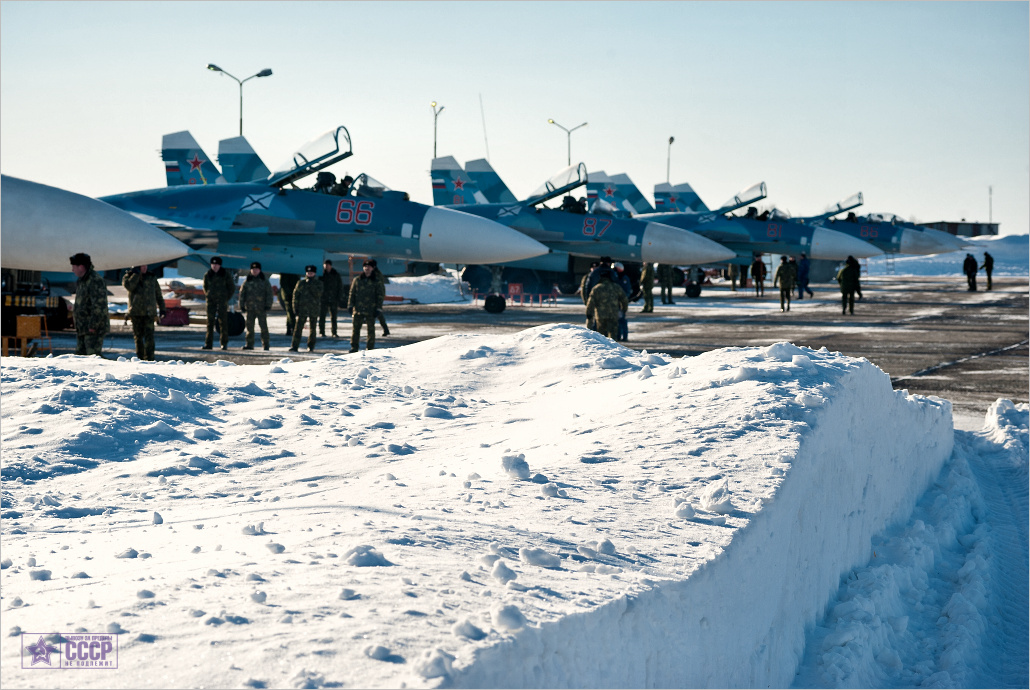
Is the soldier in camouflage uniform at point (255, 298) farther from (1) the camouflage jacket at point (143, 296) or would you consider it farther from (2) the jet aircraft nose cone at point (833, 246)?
(2) the jet aircraft nose cone at point (833, 246)

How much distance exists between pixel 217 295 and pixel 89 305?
419 cm

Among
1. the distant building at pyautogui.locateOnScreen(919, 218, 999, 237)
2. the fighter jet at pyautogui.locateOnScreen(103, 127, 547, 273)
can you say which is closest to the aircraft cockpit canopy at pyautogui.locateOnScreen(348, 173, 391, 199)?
the fighter jet at pyautogui.locateOnScreen(103, 127, 547, 273)

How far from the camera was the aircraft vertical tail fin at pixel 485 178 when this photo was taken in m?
36.4

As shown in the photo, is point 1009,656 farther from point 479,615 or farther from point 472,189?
point 472,189

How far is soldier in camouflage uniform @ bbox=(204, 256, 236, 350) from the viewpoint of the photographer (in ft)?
48.3

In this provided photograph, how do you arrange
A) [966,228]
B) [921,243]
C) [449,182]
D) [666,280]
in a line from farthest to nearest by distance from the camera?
1. [966,228]
2. [921,243]
3. [449,182]
4. [666,280]

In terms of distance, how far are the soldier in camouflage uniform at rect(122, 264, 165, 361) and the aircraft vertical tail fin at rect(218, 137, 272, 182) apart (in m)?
18.0

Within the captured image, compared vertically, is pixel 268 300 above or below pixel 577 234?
below

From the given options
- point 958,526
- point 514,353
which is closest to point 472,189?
point 514,353

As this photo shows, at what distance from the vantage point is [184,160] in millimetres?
28438

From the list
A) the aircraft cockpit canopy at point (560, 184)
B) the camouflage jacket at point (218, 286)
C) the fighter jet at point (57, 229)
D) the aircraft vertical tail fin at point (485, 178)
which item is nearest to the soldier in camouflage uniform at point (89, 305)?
the fighter jet at point (57, 229)

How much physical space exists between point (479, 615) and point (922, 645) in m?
2.80

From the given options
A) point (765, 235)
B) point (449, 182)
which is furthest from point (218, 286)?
point (765, 235)

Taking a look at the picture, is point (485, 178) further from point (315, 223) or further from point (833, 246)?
point (315, 223)
